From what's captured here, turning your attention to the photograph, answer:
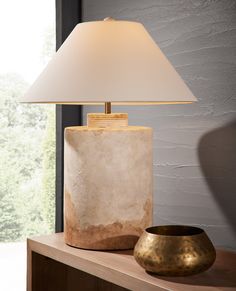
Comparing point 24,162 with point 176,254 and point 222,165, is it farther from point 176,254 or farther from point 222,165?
point 176,254

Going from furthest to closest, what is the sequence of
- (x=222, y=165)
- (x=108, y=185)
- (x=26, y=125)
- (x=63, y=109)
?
(x=26, y=125) → (x=63, y=109) → (x=222, y=165) → (x=108, y=185)

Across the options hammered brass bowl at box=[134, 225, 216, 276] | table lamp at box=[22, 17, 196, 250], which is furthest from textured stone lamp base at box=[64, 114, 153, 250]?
hammered brass bowl at box=[134, 225, 216, 276]

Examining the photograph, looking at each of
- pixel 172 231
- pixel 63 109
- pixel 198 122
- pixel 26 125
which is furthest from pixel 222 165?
pixel 26 125

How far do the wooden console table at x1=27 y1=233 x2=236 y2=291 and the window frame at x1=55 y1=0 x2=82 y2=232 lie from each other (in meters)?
0.46

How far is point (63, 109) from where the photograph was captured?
2277 millimetres

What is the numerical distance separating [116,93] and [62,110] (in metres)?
Result: 0.81

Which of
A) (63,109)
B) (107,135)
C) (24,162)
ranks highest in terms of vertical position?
(63,109)

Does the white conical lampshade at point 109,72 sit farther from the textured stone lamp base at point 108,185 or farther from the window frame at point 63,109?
the window frame at point 63,109

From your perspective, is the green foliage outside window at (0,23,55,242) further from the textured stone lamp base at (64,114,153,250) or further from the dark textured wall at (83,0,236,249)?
the textured stone lamp base at (64,114,153,250)

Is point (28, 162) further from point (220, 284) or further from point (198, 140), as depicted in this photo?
point (220, 284)

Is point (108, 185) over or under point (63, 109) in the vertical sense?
under

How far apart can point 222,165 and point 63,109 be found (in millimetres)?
767

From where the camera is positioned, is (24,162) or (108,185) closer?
(108,185)

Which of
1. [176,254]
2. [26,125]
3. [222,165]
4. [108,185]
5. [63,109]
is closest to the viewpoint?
[176,254]
